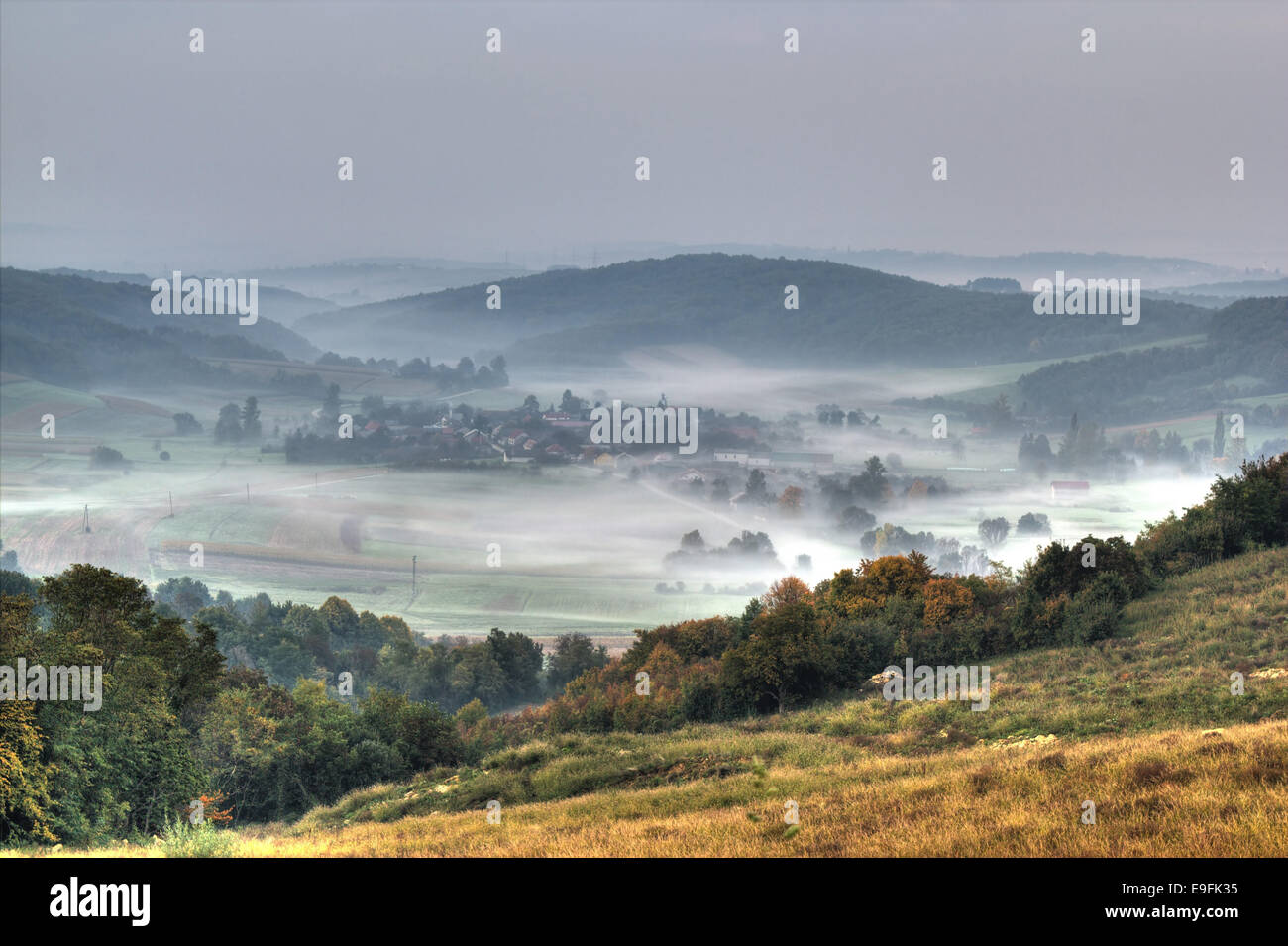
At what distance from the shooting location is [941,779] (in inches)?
755

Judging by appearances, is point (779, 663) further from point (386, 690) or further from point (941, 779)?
point (941, 779)

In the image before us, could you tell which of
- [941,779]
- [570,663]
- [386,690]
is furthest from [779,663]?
[570,663]

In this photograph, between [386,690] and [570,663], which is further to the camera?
[570,663]

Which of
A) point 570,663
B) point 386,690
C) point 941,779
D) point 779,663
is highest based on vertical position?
point 941,779

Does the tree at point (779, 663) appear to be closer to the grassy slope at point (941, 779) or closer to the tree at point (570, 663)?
the grassy slope at point (941, 779)

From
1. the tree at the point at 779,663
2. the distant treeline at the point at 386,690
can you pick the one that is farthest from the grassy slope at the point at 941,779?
the distant treeline at the point at 386,690

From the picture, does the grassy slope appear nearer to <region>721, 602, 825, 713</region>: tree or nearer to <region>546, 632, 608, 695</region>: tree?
<region>721, 602, 825, 713</region>: tree

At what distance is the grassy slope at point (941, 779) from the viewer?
14305 millimetres

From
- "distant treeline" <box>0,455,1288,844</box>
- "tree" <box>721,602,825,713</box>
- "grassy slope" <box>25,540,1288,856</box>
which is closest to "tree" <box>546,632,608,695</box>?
"distant treeline" <box>0,455,1288,844</box>

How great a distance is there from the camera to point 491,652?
107438 mm

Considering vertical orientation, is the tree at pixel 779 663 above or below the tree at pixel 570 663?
above

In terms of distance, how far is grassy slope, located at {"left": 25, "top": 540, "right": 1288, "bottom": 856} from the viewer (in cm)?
1430
